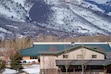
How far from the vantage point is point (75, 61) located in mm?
19109

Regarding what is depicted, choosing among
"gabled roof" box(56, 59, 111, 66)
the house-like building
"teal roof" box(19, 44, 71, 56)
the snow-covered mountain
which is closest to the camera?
"gabled roof" box(56, 59, 111, 66)

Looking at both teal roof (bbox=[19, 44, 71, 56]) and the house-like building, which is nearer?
the house-like building

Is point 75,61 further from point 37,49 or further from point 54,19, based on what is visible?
Result: point 54,19

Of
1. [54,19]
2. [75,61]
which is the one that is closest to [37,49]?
[75,61]

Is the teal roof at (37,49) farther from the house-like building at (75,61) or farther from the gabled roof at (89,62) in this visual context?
the gabled roof at (89,62)

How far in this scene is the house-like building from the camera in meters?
18.6

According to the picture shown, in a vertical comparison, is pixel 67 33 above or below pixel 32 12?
below

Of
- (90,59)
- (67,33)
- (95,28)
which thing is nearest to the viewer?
(90,59)

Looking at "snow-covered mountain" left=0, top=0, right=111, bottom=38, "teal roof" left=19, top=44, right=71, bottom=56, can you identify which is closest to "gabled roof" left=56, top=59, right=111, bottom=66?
"teal roof" left=19, top=44, right=71, bottom=56

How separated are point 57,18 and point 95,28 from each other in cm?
1134

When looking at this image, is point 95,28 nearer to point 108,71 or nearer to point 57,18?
point 57,18

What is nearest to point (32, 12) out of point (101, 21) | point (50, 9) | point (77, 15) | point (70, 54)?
point (50, 9)

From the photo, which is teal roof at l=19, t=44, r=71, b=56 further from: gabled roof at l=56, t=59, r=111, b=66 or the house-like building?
gabled roof at l=56, t=59, r=111, b=66

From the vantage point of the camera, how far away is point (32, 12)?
10150 centimetres
